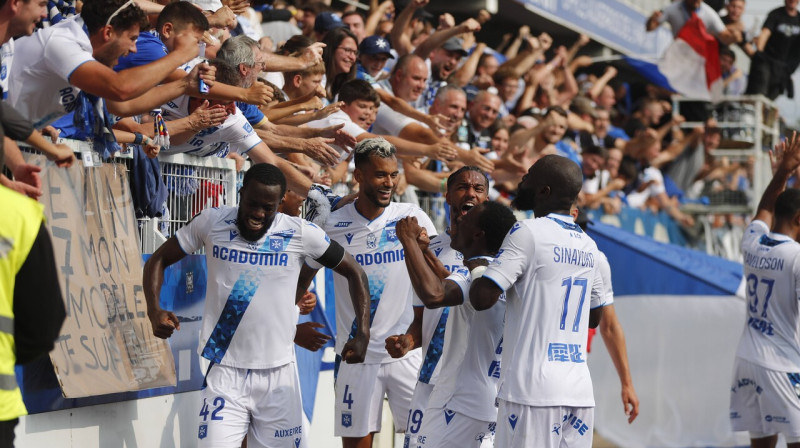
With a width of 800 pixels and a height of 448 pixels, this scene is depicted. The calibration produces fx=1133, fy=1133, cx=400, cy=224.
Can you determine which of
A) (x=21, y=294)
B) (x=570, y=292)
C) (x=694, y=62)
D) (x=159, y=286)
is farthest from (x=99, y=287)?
(x=694, y=62)

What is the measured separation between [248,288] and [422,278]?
1182mm

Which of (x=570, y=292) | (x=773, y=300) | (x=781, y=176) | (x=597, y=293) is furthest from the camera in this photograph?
(x=781, y=176)

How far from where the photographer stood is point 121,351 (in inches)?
259

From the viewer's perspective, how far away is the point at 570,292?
5633 millimetres

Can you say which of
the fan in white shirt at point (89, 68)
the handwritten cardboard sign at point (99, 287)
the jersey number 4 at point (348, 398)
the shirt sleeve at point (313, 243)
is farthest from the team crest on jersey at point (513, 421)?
the fan in white shirt at point (89, 68)

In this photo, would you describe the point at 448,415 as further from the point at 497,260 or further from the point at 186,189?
A: the point at 186,189

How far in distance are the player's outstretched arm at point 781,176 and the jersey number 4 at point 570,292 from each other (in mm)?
4327

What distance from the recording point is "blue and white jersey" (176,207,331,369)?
6.16 m

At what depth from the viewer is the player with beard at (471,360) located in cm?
586

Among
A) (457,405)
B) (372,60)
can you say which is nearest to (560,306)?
(457,405)

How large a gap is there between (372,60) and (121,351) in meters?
4.75

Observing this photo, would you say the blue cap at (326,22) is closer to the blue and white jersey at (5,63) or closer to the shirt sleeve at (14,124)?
the blue and white jersey at (5,63)

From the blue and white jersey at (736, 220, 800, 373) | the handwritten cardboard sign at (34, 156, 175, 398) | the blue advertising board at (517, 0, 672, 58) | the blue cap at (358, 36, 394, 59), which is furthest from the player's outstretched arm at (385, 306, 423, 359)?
the blue advertising board at (517, 0, 672, 58)

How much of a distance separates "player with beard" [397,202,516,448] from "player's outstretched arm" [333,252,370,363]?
19.8 inches
